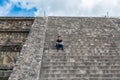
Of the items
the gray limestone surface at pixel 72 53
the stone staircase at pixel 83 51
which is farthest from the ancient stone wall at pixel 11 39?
the stone staircase at pixel 83 51

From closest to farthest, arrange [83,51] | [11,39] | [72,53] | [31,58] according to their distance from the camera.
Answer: [31,58]
[72,53]
[83,51]
[11,39]

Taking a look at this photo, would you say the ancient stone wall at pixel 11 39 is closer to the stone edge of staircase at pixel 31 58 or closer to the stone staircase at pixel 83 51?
the stone edge of staircase at pixel 31 58

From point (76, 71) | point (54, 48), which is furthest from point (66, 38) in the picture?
point (76, 71)

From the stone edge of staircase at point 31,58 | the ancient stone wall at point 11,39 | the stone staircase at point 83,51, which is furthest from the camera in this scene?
the ancient stone wall at point 11,39

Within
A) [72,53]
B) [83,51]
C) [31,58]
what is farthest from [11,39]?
[83,51]

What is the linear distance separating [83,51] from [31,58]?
8.63 ft

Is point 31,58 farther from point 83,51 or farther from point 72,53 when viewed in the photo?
point 83,51

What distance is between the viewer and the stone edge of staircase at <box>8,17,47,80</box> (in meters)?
10.3

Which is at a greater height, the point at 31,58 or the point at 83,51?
the point at 83,51

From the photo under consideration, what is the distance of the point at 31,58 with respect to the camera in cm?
1148

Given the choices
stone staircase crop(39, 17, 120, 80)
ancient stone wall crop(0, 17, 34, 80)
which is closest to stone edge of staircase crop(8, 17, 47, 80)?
stone staircase crop(39, 17, 120, 80)

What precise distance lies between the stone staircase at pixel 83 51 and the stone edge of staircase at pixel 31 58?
27 cm

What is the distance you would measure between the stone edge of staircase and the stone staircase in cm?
27

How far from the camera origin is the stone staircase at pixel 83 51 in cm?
1080
